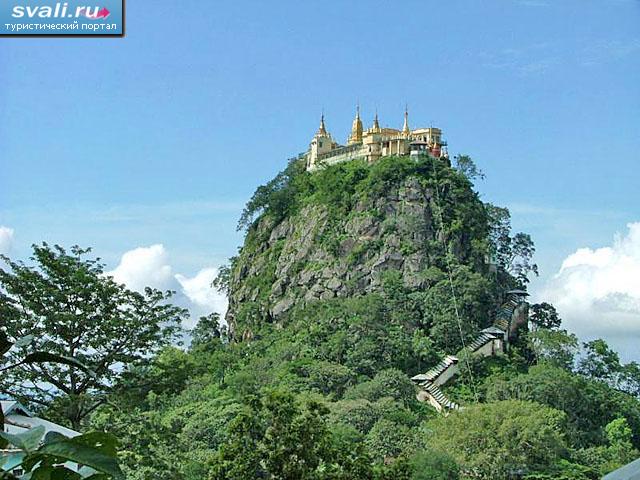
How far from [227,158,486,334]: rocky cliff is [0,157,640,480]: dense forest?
0.07m

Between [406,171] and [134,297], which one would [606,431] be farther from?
[134,297]

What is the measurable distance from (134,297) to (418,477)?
10.5m

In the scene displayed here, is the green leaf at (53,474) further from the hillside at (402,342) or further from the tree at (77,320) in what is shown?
the hillside at (402,342)

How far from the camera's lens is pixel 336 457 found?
499 inches

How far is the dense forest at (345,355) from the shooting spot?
36.3 feet

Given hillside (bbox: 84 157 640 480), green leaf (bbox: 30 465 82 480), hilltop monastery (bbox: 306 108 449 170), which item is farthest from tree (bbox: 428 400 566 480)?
green leaf (bbox: 30 465 82 480)

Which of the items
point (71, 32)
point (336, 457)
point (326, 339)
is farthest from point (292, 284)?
point (71, 32)

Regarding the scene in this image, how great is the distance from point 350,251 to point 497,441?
14801 millimetres

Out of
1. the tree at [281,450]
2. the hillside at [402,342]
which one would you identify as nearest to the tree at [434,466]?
the hillside at [402,342]

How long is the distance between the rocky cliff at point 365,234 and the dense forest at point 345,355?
7 cm

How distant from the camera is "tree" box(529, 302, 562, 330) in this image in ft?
118

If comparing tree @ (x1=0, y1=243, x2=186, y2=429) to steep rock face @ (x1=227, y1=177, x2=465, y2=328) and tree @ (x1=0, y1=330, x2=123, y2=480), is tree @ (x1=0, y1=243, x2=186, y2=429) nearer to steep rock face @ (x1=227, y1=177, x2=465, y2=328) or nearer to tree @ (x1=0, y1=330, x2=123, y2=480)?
tree @ (x1=0, y1=330, x2=123, y2=480)

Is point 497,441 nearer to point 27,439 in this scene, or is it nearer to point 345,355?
point 345,355

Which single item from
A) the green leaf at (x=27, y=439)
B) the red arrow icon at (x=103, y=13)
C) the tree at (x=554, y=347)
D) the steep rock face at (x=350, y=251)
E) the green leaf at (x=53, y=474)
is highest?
the steep rock face at (x=350, y=251)
